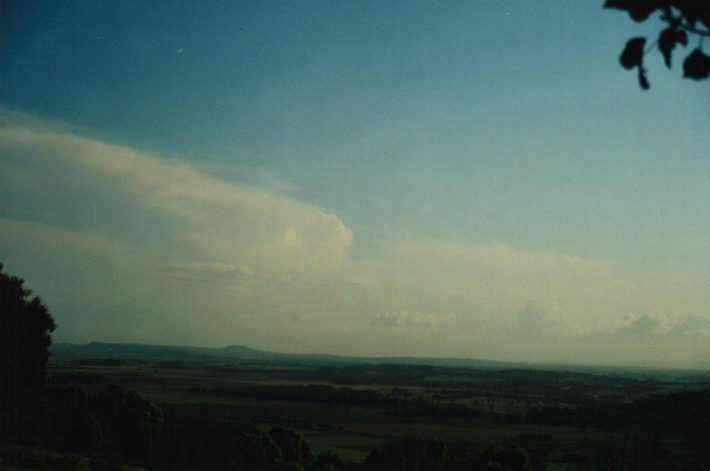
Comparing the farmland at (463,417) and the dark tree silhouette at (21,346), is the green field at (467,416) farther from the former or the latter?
the dark tree silhouette at (21,346)

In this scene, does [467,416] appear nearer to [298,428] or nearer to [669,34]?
[298,428]

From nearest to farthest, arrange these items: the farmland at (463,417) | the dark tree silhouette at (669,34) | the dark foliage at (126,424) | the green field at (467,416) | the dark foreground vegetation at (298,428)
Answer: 1. the dark tree silhouette at (669,34)
2. the dark foreground vegetation at (298,428)
3. the dark foliage at (126,424)
4. the farmland at (463,417)
5. the green field at (467,416)

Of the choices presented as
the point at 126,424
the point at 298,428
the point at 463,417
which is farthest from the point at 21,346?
the point at 463,417

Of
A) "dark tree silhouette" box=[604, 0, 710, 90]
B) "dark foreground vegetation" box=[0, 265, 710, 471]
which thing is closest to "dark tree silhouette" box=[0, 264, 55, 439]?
"dark foreground vegetation" box=[0, 265, 710, 471]

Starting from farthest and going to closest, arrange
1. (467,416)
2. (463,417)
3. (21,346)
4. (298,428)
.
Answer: (467,416)
(463,417)
(298,428)
(21,346)

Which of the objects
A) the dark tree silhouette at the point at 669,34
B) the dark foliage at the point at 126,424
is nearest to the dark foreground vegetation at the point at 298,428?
the dark foliage at the point at 126,424

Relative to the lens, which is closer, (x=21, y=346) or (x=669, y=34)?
(x=669, y=34)

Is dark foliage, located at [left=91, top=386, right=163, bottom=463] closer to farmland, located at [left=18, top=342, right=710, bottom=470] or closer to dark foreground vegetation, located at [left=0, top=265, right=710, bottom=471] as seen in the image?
dark foreground vegetation, located at [left=0, top=265, right=710, bottom=471]

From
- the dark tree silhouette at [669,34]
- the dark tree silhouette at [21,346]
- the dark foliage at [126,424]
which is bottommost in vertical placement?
Answer: the dark foliage at [126,424]

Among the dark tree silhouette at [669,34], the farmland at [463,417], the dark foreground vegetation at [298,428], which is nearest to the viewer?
the dark tree silhouette at [669,34]

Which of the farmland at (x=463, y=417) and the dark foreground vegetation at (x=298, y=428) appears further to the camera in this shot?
the farmland at (x=463, y=417)
